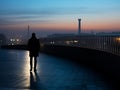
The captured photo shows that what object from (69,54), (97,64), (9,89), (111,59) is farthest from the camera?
(69,54)

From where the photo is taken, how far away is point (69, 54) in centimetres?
3122

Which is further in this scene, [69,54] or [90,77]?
[69,54]

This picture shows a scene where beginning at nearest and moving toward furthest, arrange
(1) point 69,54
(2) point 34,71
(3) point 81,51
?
1. (2) point 34,71
2. (3) point 81,51
3. (1) point 69,54

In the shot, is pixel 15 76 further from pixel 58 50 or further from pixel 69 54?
pixel 58 50

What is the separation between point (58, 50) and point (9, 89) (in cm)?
2178

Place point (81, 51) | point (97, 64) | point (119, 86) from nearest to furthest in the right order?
point (119, 86) < point (97, 64) < point (81, 51)

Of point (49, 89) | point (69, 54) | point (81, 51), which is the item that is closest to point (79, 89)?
point (49, 89)

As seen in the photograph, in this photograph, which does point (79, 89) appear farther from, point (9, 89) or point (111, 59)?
point (111, 59)

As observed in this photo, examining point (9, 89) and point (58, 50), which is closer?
point (9, 89)

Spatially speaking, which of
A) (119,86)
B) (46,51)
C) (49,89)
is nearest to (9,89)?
(49,89)

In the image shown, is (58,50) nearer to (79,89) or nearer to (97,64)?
(97,64)

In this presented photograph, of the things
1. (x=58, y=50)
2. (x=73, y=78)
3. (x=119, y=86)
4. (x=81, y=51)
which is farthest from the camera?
(x=58, y=50)

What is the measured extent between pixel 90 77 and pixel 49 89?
13.3 ft

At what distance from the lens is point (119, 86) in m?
14.6
